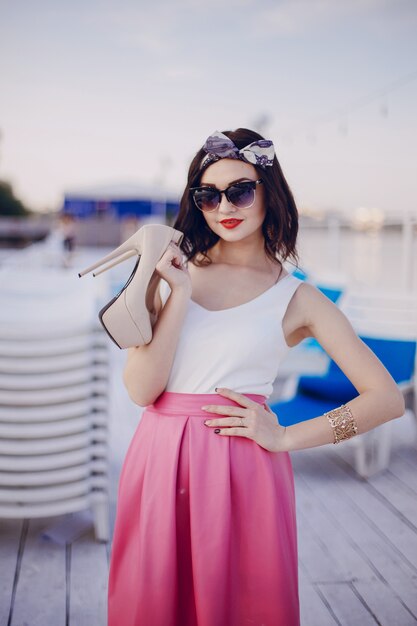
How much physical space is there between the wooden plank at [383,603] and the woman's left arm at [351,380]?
3.85ft

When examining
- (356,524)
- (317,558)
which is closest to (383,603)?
(317,558)

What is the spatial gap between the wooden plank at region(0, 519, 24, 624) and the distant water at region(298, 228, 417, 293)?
4012 millimetres

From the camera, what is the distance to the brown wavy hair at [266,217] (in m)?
1.41

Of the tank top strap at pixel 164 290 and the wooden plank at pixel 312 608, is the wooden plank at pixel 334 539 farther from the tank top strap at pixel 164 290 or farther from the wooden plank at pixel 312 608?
the tank top strap at pixel 164 290

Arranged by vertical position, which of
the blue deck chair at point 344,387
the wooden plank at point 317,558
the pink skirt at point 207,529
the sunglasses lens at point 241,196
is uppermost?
the sunglasses lens at point 241,196

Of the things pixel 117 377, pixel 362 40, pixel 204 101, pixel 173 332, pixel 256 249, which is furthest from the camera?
pixel 204 101

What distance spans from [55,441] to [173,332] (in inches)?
57.8

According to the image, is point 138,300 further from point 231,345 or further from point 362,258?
point 362,258

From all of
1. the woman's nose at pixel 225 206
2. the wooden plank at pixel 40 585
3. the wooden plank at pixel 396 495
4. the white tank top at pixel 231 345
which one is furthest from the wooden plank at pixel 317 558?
the woman's nose at pixel 225 206

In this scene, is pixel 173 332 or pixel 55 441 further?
pixel 55 441

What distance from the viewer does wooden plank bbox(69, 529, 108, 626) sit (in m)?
2.06

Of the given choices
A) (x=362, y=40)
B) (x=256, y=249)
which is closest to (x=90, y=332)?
(x=256, y=249)

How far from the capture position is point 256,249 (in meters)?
1.49

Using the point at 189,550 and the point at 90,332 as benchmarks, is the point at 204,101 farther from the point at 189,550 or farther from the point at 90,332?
the point at 189,550
